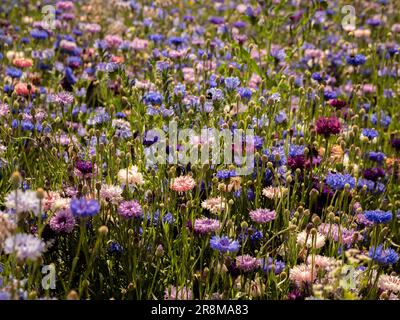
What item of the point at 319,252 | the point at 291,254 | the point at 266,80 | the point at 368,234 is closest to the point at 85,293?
the point at 291,254

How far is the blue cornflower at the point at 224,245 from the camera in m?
1.98

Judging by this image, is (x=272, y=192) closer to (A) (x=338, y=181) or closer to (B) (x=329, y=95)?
(A) (x=338, y=181)

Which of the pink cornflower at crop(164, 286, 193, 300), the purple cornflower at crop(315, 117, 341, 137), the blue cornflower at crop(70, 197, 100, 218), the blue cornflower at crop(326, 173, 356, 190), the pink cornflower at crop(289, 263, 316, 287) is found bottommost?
the pink cornflower at crop(164, 286, 193, 300)

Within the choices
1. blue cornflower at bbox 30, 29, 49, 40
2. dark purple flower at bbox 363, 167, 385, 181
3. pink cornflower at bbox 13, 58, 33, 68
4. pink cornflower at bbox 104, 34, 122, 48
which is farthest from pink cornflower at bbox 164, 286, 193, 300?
blue cornflower at bbox 30, 29, 49, 40

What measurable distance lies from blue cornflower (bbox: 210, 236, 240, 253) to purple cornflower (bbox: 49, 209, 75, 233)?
0.47 metres

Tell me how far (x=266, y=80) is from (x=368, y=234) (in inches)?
53.1

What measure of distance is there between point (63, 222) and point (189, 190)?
562 millimetres

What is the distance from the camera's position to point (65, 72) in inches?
150

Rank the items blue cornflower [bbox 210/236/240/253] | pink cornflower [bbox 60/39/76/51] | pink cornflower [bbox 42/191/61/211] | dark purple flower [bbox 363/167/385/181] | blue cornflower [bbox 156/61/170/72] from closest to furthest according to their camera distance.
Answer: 1. blue cornflower [bbox 210/236/240/253]
2. pink cornflower [bbox 42/191/61/211]
3. dark purple flower [bbox 363/167/385/181]
4. blue cornflower [bbox 156/61/170/72]
5. pink cornflower [bbox 60/39/76/51]

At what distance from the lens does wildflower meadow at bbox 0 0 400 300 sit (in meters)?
2.03

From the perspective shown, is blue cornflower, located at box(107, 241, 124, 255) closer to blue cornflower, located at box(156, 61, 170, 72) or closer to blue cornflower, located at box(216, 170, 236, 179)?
blue cornflower, located at box(216, 170, 236, 179)

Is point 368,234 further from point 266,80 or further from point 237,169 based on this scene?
point 266,80

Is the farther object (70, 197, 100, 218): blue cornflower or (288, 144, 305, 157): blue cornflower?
(288, 144, 305, 157): blue cornflower

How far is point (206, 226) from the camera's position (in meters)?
2.13
